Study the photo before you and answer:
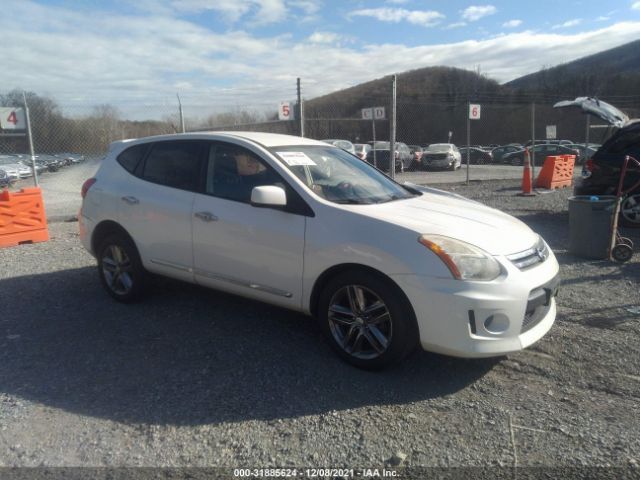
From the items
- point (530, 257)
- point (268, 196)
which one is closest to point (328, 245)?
point (268, 196)

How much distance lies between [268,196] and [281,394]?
4.54 feet

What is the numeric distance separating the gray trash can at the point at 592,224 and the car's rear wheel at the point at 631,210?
6.42 ft

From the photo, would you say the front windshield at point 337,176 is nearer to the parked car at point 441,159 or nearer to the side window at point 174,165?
the side window at point 174,165

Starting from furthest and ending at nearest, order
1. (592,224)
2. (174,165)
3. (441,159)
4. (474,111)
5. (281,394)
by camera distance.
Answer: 1. (441,159)
2. (474,111)
3. (592,224)
4. (174,165)
5. (281,394)

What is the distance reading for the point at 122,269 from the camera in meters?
5.03

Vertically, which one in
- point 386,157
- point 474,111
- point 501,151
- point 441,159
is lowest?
point 441,159

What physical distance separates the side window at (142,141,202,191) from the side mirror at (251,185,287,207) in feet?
3.12

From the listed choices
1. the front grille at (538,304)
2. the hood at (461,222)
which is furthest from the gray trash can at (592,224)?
the front grille at (538,304)

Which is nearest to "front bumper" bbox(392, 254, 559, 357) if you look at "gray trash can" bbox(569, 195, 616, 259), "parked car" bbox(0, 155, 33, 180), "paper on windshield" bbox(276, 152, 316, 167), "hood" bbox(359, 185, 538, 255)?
"hood" bbox(359, 185, 538, 255)

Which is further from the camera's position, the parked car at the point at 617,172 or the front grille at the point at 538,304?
the parked car at the point at 617,172

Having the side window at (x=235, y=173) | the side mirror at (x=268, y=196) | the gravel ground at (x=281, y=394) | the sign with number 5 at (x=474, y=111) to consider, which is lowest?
the gravel ground at (x=281, y=394)

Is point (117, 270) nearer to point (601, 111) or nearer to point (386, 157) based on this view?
point (601, 111)

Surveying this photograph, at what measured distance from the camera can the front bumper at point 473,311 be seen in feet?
10.3

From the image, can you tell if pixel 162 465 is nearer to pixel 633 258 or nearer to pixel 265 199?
pixel 265 199
